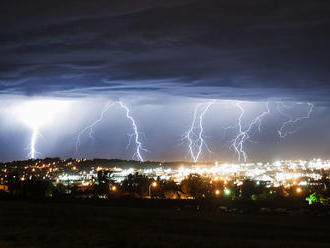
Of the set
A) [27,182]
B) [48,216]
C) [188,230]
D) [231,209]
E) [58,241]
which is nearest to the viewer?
[58,241]

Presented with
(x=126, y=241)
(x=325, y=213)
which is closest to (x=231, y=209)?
(x=325, y=213)

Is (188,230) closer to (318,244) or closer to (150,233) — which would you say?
(150,233)

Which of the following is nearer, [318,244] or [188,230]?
[318,244]

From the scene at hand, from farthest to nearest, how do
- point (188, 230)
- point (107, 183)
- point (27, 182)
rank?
point (107, 183) < point (27, 182) < point (188, 230)

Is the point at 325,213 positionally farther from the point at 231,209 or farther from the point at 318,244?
the point at 318,244

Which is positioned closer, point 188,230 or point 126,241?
point 126,241

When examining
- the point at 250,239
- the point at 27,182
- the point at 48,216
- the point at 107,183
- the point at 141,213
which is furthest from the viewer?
the point at 107,183

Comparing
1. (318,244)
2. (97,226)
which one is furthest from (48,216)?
(318,244)
